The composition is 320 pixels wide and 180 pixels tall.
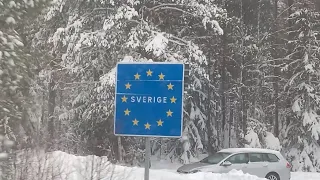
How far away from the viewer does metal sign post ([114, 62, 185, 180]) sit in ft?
22.9

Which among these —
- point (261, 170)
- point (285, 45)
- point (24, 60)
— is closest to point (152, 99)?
point (24, 60)

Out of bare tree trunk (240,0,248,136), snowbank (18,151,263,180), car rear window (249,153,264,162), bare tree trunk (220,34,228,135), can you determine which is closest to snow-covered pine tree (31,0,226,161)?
bare tree trunk (220,34,228,135)

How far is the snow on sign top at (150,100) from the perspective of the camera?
6969mm

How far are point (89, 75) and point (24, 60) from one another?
16767 mm

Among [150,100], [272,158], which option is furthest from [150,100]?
[272,158]

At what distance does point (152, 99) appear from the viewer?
7027 mm

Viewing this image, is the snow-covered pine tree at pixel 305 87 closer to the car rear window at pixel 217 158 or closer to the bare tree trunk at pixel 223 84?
the bare tree trunk at pixel 223 84

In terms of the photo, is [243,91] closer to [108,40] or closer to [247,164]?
[108,40]

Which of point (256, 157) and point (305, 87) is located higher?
point (305, 87)

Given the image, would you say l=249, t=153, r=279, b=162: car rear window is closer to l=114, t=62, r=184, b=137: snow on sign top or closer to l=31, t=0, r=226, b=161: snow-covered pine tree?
l=31, t=0, r=226, b=161: snow-covered pine tree

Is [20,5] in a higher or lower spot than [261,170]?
higher

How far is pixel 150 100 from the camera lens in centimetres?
702

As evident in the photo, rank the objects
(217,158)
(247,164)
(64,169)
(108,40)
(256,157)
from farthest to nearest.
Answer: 1. (108,40)
2. (256,157)
3. (247,164)
4. (217,158)
5. (64,169)

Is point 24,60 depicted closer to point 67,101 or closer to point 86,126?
point 86,126
